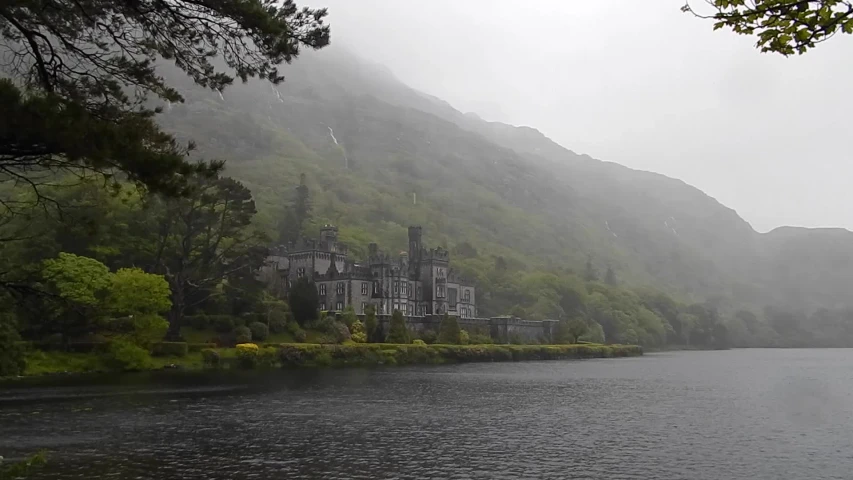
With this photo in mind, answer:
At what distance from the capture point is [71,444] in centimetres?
2923

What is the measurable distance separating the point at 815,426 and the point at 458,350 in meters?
59.7

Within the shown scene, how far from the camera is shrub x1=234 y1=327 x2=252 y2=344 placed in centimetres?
7625

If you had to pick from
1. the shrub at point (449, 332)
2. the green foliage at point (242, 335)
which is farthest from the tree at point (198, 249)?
the shrub at point (449, 332)

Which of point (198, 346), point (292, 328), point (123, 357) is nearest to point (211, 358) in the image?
point (198, 346)

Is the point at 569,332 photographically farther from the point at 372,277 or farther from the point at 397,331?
the point at 397,331

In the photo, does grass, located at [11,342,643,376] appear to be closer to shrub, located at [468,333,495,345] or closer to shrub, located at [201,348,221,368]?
shrub, located at [201,348,221,368]

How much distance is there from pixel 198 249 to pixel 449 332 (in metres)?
36.1

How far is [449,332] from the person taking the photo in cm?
10019

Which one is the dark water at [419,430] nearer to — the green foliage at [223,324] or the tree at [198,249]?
the green foliage at [223,324]

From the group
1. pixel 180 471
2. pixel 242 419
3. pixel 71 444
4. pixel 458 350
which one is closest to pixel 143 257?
pixel 458 350

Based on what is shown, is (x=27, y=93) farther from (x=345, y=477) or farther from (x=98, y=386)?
(x=98, y=386)

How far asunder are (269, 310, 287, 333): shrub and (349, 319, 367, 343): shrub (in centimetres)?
1060

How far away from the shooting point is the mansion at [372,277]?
4616 inches

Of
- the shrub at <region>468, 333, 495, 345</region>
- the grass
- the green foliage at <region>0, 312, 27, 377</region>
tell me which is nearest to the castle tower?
the shrub at <region>468, 333, 495, 345</region>
